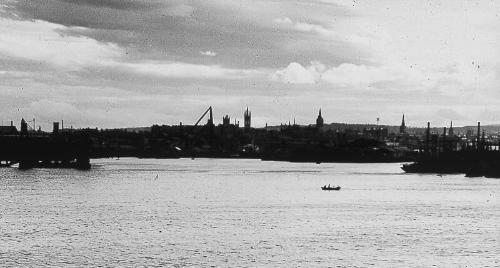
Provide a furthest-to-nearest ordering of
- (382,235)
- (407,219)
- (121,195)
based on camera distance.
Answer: (121,195), (407,219), (382,235)

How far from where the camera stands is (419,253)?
73.6 m

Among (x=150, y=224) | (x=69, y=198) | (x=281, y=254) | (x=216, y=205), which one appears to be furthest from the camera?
(x=69, y=198)

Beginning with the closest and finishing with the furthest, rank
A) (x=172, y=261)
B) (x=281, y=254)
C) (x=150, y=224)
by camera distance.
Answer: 1. (x=172, y=261)
2. (x=281, y=254)
3. (x=150, y=224)

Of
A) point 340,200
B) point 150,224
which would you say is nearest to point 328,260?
point 150,224

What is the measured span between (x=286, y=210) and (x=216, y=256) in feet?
154

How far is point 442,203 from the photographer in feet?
426

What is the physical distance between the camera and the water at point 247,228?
231ft

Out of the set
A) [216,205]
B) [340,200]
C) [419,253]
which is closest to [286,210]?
[216,205]

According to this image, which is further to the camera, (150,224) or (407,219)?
(407,219)

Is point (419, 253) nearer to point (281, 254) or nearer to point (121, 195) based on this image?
point (281, 254)

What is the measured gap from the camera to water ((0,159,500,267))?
70312mm

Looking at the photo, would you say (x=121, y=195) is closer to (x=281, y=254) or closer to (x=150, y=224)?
(x=150, y=224)

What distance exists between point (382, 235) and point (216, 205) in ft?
141

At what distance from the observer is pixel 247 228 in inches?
3632
